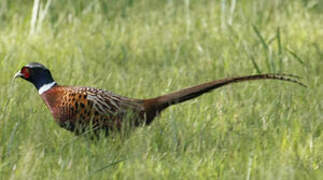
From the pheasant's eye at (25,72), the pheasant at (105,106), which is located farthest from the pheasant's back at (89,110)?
the pheasant's eye at (25,72)

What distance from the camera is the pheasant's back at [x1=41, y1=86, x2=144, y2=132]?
4.66 m

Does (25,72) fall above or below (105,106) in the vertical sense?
above

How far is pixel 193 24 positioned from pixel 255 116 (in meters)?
2.93

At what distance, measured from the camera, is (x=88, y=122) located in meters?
4.68

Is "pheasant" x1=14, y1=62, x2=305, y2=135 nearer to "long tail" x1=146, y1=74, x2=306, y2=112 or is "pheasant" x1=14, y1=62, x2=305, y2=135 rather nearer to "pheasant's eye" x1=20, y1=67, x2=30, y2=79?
"long tail" x1=146, y1=74, x2=306, y2=112

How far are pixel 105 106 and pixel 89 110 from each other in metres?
0.09

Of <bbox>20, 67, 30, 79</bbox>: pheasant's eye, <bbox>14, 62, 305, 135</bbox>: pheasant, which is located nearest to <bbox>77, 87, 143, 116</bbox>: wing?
<bbox>14, 62, 305, 135</bbox>: pheasant

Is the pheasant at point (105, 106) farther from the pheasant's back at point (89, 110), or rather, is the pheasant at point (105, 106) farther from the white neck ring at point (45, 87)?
the white neck ring at point (45, 87)

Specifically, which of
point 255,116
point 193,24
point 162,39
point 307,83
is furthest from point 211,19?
point 255,116

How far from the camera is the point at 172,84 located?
5.91 meters

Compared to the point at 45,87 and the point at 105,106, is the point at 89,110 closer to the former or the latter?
the point at 105,106

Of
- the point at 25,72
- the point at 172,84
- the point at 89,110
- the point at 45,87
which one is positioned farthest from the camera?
the point at 172,84

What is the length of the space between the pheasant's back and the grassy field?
10 centimetres

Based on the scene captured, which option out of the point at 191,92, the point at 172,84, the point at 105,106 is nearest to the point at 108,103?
the point at 105,106
